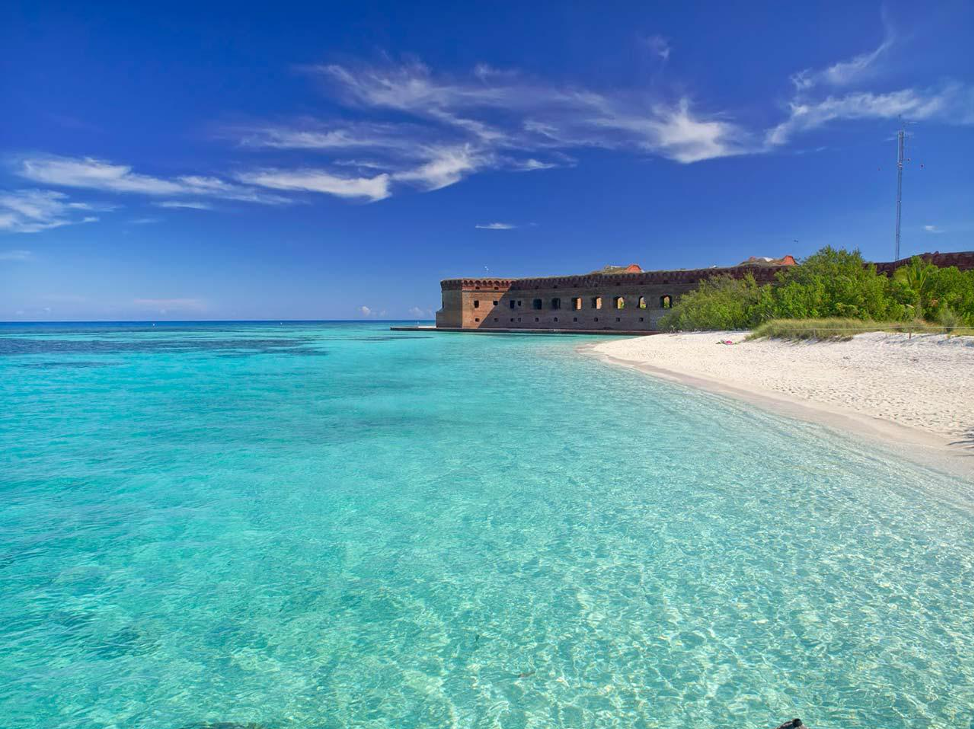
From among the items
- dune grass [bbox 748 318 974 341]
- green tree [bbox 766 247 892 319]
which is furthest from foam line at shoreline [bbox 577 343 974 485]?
green tree [bbox 766 247 892 319]

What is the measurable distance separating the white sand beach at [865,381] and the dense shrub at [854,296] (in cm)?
339

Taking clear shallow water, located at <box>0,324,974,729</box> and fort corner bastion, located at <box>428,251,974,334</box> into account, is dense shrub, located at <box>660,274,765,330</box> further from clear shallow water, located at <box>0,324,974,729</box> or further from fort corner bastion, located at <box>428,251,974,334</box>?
clear shallow water, located at <box>0,324,974,729</box>

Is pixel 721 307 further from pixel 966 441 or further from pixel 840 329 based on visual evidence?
pixel 966 441

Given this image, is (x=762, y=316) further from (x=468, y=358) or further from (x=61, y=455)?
(x=61, y=455)

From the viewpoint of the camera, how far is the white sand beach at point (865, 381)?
7.51 meters

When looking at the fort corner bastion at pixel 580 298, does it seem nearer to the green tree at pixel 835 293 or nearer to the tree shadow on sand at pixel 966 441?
the green tree at pixel 835 293

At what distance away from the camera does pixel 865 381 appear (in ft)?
36.4

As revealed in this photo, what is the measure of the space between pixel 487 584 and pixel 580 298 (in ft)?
154

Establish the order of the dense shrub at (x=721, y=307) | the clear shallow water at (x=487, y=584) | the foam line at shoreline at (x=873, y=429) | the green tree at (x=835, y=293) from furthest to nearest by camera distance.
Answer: the dense shrub at (x=721, y=307) < the green tree at (x=835, y=293) < the foam line at shoreline at (x=873, y=429) < the clear shallow water at (x=487, y=584)

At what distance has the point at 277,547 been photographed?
4410 millimetres

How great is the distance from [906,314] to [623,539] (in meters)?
19.5

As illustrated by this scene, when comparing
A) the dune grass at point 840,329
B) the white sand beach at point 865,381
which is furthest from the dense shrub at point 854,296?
the white sand beach at point 865,381

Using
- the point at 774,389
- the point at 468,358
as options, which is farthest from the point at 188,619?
the point at 468,358

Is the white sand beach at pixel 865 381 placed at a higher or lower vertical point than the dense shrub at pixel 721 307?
lower
